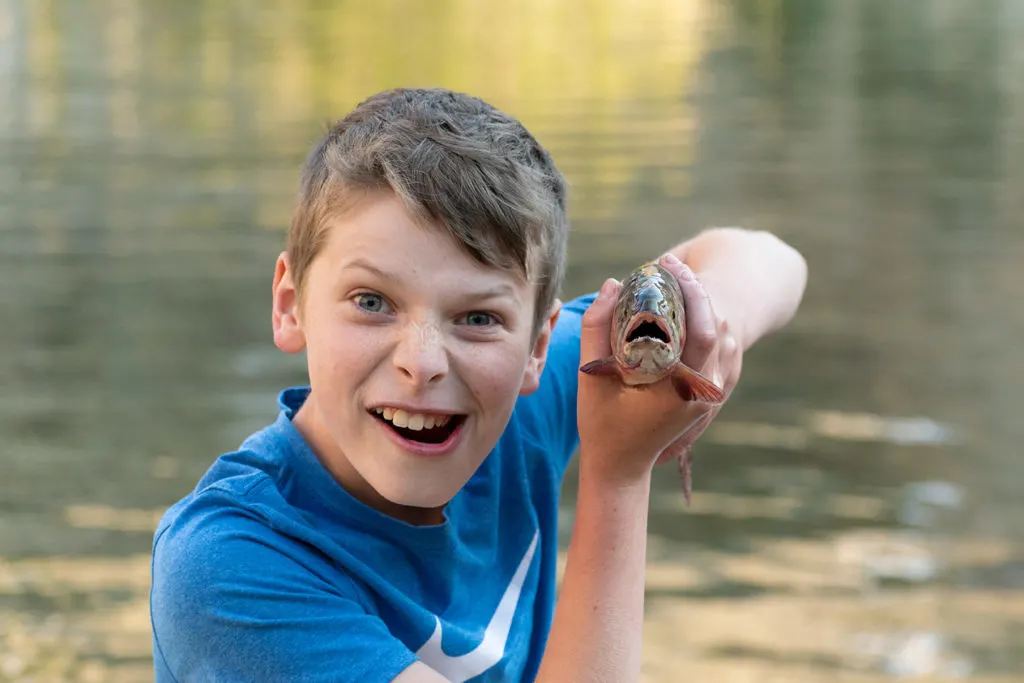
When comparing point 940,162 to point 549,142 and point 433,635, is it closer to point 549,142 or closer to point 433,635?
point 549,142

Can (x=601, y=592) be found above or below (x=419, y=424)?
below

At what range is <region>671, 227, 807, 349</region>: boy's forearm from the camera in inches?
114

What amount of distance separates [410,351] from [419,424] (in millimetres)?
152

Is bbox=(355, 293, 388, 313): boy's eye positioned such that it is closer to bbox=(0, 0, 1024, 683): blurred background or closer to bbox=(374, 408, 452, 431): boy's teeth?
bbox=(374, 408, 452, 431): boy's teeth

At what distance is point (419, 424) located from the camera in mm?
2230

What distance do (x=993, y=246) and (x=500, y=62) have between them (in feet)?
42.4

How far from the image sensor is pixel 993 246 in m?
12.5

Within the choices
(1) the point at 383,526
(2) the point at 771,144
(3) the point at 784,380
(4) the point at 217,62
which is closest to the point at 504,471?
(1) the point at 383,526

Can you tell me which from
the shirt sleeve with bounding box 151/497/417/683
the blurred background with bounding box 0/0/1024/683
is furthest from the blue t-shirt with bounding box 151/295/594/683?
the blurred background with bounding box 0/0/1024/683

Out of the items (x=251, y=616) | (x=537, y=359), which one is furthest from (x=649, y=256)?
(x=251, y=616)

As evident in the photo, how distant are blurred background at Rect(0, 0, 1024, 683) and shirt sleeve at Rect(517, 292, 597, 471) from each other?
1480 mm

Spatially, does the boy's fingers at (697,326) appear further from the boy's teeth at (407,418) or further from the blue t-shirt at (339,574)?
the blue t-shirt at (339,574)

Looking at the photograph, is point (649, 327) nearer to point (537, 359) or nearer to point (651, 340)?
point (651, 340)

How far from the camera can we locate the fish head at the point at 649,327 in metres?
2.00
